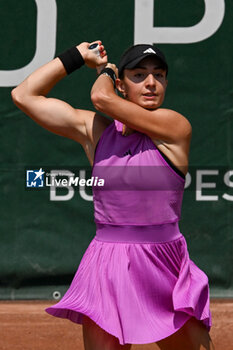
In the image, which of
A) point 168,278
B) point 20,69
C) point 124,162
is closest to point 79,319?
point 168,278

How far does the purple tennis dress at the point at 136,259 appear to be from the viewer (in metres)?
2.78

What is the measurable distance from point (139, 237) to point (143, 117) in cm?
47

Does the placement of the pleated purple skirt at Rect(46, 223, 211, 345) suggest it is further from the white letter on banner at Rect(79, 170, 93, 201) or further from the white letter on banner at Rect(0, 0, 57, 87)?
the white letter on banner at Rect(0, 0, 57, 87)

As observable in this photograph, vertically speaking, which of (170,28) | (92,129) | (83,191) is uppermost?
(170,28)

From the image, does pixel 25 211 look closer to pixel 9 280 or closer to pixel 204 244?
pixel 9 280

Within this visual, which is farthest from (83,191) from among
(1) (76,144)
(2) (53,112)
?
(2) (53,112)

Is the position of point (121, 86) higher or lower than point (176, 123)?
higher

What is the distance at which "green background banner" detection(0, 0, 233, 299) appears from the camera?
507cm

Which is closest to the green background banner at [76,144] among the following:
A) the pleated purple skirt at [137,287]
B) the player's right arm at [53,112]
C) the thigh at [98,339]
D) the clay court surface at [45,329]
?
the clay court surface at [45,329]

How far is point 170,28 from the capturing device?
16.6 feet

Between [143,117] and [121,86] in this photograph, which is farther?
[121,86]

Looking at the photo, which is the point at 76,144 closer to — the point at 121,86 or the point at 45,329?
the point at 45,329

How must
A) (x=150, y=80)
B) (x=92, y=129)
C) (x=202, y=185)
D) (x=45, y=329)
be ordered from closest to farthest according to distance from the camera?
(x=150, y=80), (x=92, y=129), (x=45, y=329), (x=202, y=185)

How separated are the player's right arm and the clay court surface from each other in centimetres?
183
